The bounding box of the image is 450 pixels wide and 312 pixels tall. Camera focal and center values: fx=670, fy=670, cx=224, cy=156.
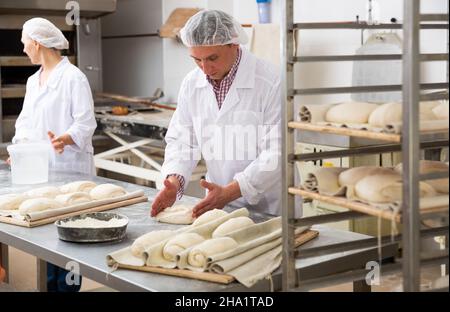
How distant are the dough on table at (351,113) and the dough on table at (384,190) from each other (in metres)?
0.18

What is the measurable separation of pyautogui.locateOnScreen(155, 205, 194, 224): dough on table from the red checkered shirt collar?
567 millimetres

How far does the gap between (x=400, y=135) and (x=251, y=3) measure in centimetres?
434

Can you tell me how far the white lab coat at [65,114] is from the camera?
161 inches

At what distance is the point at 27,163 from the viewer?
11.6 ft

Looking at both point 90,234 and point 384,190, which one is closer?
point 384,190

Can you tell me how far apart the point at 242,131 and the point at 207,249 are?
40.8 inches

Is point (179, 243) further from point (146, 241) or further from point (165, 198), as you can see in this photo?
point (165, 198)

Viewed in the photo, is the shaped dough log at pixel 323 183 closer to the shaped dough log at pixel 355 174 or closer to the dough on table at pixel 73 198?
the shaped dough log at pixel 355 174

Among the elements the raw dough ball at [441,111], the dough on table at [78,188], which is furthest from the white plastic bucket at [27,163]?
the raw dough ball at [441,111]

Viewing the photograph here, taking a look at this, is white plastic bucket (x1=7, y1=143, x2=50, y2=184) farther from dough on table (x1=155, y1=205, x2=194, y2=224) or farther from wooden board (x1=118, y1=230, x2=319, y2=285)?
wooden board (x1=118, y1=230, x2=319, y2=285)

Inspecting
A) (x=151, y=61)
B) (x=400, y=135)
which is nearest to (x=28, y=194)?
(x=400, y=135)

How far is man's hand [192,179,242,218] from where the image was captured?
8.93 feet
